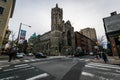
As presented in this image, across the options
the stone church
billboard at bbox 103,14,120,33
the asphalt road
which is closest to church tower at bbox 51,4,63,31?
the stone church

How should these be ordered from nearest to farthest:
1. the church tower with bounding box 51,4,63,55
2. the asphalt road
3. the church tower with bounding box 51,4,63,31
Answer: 1. the asphalt road
2. the church tower with bounding box 51,4,63,55
3. the church tower with bounding box 51,4,63,31

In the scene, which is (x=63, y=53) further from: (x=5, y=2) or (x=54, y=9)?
(x=5, y=2)

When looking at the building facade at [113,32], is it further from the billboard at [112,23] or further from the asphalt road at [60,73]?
the asphalt road at [60,73]

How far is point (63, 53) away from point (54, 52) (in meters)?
5.17

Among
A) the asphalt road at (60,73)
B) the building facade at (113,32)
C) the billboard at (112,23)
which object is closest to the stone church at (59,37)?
the billboard at (112,23)

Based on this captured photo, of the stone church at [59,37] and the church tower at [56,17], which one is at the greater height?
the church tower at [56,17]

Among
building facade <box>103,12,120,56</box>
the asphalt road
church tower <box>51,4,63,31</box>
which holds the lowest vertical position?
the asphalt road

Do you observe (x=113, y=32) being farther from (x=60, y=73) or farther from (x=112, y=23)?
(x=60, y=73)

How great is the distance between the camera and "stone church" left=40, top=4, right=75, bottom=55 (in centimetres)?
5581

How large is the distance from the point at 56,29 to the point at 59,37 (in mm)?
5344

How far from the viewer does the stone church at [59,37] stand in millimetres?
55812

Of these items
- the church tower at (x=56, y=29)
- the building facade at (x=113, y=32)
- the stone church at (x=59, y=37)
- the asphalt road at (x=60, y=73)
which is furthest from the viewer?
the stone church at (x=59, y=37)

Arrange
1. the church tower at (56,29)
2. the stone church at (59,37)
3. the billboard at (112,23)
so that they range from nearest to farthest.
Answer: the billboard at (112,23), the church tower at (56,29), the stone church at (59,37)

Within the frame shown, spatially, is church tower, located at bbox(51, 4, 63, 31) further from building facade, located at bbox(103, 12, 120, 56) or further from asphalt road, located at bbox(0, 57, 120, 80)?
asphalt road, located at bbox(0, 57, 120, 80)
